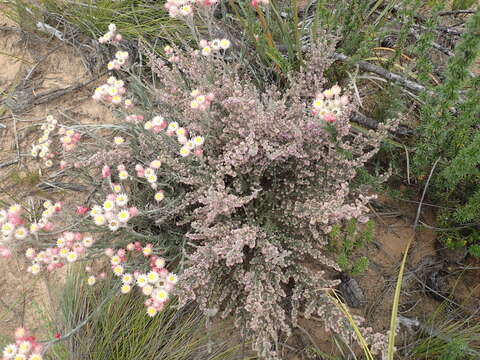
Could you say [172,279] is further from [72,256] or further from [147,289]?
[72,256]

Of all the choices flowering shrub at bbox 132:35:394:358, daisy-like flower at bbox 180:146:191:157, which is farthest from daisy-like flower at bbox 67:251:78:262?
daisy-like flower at bbox 180:146:191:157

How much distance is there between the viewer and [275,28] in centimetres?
295

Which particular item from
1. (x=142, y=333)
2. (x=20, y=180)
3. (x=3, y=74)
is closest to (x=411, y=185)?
(x=142, y=333)

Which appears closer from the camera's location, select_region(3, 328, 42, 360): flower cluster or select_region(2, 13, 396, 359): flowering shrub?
select_region(3, 328, 42, 360): flower cluster

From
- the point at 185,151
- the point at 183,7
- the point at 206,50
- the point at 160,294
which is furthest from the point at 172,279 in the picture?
the point at 183,7

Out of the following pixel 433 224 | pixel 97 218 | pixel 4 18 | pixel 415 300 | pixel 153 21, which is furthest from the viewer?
pixel 4 18

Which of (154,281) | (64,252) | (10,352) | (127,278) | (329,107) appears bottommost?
(10,352)

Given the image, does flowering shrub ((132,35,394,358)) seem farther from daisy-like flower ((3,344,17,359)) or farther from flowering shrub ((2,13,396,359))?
daisy-like flower ((3,344,17,359))

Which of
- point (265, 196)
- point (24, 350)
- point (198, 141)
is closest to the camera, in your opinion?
point (24, 350)

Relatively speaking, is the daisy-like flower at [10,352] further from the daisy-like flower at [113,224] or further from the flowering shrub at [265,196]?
the flowering shrub at [265,196]

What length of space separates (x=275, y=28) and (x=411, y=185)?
61.6 inches

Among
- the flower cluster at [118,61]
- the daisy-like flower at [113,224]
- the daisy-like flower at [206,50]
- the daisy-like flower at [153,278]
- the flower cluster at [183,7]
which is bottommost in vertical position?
the daisy-like flower at [153,278]

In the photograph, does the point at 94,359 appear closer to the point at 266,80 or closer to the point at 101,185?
the point at 101,185

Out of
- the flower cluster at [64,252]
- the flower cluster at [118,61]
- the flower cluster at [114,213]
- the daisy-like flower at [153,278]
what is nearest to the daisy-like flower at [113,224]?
the flower cluster at [114,213]
